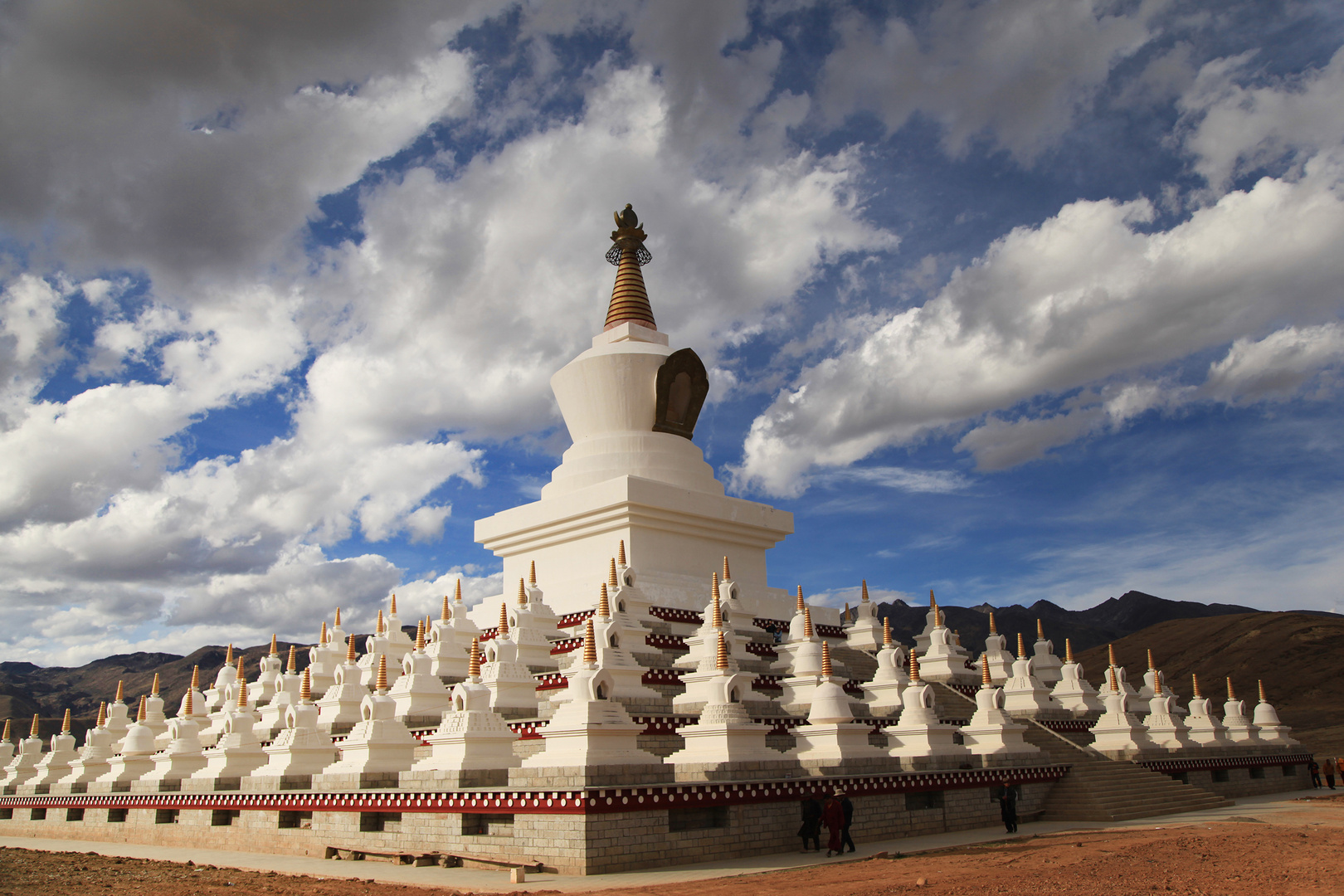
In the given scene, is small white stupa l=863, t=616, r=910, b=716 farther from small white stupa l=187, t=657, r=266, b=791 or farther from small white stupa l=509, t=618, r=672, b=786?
small white stupa l=187, t=657, r=266, b=791

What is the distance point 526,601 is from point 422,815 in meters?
6.49

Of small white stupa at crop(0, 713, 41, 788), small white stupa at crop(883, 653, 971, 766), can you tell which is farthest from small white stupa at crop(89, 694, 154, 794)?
small white stupa at crop(883, 653, 971, 766)

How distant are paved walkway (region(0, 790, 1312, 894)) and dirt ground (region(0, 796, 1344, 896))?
0.38 m

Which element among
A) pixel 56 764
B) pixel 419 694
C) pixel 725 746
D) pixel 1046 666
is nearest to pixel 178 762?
pixel 419 694

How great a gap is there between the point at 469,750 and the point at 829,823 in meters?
3.96

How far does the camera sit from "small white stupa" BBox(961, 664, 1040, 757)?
13.8 meters

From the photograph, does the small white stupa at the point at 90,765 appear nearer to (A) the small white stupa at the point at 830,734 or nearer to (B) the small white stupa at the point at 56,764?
Answer: (B) the small white stupa at the point at 56,764

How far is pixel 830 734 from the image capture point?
12164mm

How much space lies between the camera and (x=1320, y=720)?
31.4m

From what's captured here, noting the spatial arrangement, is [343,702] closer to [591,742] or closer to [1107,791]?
[591,742]

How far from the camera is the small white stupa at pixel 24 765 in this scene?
20.5 meters

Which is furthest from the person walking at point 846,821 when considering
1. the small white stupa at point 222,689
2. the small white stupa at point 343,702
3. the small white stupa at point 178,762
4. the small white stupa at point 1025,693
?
the small white stupa at point 222,689

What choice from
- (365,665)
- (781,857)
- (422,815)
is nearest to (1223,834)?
(781,857)

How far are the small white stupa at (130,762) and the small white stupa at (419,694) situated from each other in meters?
5.05
